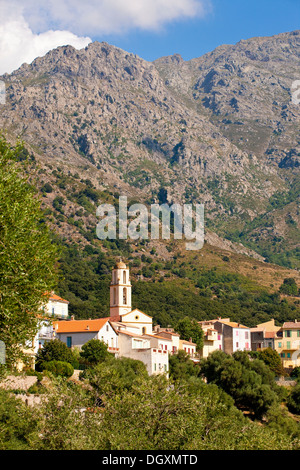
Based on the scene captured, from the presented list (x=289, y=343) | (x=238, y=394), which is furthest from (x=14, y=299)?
(x=289, y=343)

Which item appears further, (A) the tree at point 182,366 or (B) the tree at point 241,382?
(A) the tree at point 182,366

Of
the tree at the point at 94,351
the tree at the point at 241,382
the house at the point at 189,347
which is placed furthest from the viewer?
the house at the point at 189,347

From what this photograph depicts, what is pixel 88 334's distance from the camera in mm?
73375

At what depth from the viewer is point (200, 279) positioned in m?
154

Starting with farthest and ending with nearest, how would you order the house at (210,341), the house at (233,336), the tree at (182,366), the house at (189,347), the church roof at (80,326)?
the house at (233,336) → the house at (210,341) → the house at (189,347) → the church roof at (80,326) → the tree at (182,366)

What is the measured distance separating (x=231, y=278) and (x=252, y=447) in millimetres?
128120

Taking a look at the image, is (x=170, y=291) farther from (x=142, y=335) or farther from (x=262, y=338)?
(x=142, y=335)

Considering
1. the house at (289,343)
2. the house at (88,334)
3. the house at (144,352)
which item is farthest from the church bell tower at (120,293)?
the house at (289,343)

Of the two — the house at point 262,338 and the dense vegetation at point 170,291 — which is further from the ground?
the dense vegetation at point 170,291

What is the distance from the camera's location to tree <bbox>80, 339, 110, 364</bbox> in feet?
217

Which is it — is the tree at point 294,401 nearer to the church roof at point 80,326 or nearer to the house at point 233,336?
the house at point 233,336

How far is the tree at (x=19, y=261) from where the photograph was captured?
87.9 ft
